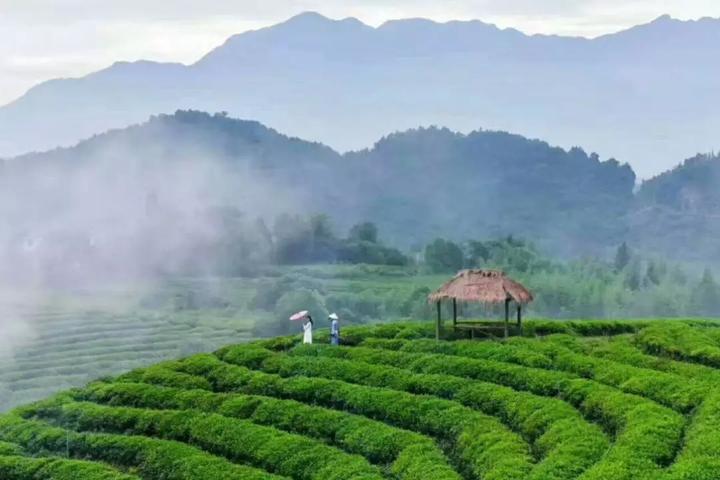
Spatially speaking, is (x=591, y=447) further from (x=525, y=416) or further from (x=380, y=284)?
(x=380, y=284)

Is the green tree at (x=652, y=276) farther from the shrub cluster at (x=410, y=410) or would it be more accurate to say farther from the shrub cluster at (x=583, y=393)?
the shrub cluster at (x=410, y=410)

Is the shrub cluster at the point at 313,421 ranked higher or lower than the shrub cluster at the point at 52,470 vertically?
higher

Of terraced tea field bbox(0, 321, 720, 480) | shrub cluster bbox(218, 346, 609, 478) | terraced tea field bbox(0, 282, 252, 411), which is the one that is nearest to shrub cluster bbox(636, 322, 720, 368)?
terraced tea field bbox(0, 321, 720, 480)

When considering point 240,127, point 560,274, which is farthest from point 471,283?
point 240,127

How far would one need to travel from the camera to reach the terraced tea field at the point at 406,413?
1850cm

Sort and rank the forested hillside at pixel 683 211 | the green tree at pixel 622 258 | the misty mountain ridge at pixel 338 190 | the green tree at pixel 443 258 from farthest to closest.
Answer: the forested hillside at pixel 683 211, the misty mountain ridge at pixel 338 190, the green tree at pixel 443 258, the green tree at pixel 622 258

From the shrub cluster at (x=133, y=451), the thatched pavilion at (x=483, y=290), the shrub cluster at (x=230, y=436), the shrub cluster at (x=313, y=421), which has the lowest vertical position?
the shrub cluster at (x=133, y=451)

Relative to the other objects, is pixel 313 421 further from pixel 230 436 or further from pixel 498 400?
pixel 498 400

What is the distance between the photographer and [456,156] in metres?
113

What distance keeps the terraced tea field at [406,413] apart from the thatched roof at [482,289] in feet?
3.72

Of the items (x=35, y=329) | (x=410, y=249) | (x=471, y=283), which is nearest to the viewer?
(x=471, y=283)

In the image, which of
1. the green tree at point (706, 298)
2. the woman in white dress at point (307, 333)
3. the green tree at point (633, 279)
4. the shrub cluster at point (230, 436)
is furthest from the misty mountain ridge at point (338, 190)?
the shrub cluster at point (230, 436)

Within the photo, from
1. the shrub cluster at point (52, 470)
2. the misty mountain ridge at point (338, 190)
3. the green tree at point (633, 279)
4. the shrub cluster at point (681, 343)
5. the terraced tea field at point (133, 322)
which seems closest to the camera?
the shrub cluster at point (52, 470)

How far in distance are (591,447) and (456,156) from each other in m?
96.1
